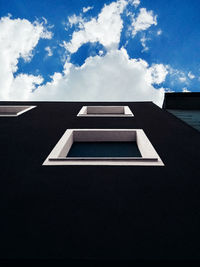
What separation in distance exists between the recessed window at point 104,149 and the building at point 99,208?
0.67ft

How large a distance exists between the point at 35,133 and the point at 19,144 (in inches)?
36.3

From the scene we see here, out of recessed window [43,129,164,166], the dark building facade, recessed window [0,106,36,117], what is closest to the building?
recessed window [43,129,164,166]

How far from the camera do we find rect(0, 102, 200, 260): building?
1999mm

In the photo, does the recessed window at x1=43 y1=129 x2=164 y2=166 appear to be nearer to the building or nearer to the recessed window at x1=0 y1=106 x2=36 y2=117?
the building

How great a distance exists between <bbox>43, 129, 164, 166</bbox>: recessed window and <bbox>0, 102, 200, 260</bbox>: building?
0.20 meters

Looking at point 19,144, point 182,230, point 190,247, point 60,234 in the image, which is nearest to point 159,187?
point 182,230

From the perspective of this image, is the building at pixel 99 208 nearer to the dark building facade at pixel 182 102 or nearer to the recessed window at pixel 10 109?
the recessed window at pixel 10 109

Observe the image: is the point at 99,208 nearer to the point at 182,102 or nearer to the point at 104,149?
the point at 104,149

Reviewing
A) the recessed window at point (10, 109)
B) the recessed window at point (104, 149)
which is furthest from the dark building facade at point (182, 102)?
the recessed window at point (10, 109)

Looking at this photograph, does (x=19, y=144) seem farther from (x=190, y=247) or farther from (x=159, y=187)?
(x=190, y=247)

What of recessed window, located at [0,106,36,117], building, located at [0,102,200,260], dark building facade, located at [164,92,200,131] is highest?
dark building facade, located at [164,92,200,131]

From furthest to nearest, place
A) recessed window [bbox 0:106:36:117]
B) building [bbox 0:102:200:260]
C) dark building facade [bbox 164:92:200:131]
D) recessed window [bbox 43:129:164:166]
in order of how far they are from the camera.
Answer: dark building facade [bbox 164:92:200:131]
recessed window [bbox 0:106:36:117]
recessed window [bbox 43:129:164:166]
building [bbox 0:102:200:260]

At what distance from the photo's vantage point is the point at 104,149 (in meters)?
5.19

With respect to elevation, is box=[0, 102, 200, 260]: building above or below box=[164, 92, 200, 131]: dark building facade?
below
